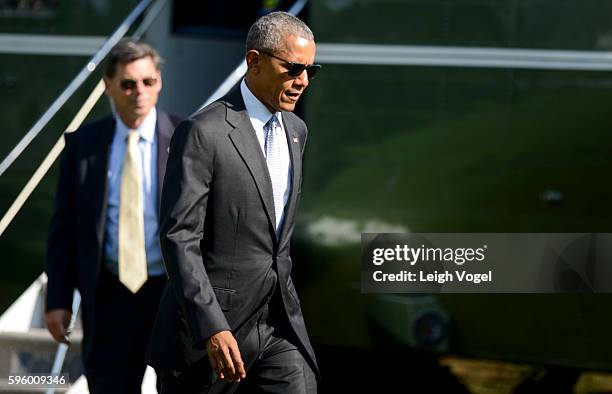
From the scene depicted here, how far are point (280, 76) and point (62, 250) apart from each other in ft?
4.98

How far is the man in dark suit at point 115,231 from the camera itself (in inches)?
172

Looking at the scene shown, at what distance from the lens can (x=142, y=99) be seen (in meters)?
4.55

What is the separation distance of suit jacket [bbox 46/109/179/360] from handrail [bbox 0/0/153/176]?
1777 mm

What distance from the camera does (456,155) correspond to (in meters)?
5.80

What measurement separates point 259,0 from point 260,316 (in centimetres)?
442

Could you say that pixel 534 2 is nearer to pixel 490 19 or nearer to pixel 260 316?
pixel 490 19

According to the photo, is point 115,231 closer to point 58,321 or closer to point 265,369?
point 58,321

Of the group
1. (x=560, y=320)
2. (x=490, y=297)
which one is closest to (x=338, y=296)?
(x=490, y=297)

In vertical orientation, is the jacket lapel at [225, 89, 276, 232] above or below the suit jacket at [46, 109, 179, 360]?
above

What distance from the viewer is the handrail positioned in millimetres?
6277

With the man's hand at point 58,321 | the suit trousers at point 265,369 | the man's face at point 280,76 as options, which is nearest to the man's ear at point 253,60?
the man's face at point 280,76

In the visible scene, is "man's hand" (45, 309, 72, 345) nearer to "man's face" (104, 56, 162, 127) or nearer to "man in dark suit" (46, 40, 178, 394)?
"man in dark suit" (46, 40, 178, 394)

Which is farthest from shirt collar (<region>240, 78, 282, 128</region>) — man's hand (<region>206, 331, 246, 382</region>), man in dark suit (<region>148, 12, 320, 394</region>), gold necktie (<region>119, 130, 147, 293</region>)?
gold necktie (<region>119, 130, 147, 293</region>)

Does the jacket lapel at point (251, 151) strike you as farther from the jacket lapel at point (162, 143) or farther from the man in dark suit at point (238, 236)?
the jacket lapel at point (162, 143)
